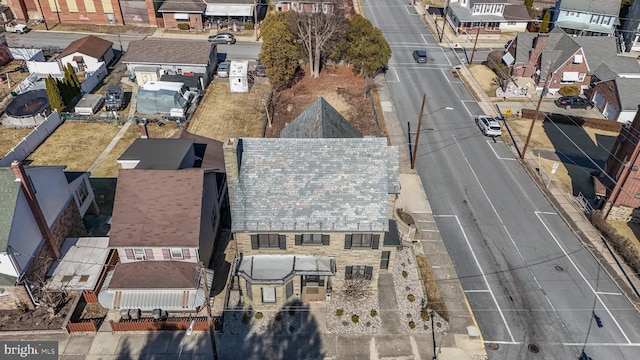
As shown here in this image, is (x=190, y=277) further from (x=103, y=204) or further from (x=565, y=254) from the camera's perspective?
(x=565, y=254)

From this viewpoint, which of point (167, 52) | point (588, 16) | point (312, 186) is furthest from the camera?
point (588, 16)

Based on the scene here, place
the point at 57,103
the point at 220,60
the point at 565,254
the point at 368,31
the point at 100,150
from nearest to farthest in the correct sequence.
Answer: the point at 565,254 < the point at 100,150 < the point at 57,103 < the point at 368,31 < the point at 220,60

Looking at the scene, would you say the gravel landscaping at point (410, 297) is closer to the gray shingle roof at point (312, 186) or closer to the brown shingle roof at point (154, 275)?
the gray shingle roof at point (312, 186)

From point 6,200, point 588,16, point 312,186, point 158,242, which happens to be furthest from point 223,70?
point 588,16

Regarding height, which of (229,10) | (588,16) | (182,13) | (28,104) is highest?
(588,16)

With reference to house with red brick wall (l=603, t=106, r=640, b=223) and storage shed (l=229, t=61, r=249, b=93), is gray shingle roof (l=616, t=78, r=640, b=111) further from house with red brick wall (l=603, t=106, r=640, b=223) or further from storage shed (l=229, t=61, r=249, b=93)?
storage shed (l=229, t=61, r=249, b=93)

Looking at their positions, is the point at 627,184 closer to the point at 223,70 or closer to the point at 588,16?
the point at 223,70

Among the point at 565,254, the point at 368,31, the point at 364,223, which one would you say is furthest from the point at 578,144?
the point at 364,223
